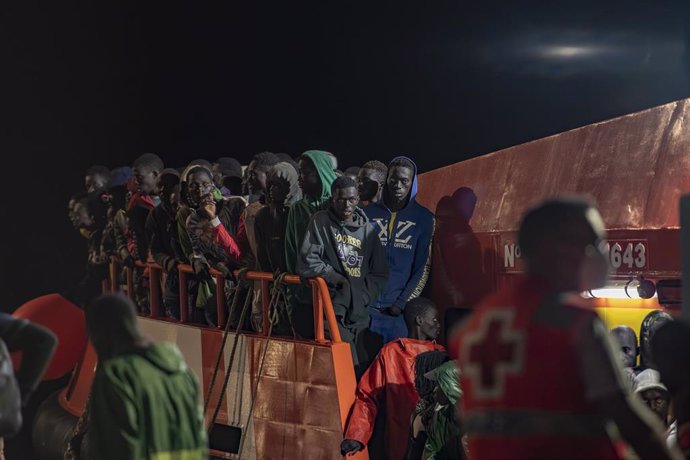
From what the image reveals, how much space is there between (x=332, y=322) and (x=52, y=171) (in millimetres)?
5687

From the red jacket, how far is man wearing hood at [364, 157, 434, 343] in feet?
2.16

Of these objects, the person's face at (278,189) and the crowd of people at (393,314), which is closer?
the crowd of people at (393,314)

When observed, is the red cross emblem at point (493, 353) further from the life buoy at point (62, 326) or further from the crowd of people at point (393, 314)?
the life buoy at point (62, 326)

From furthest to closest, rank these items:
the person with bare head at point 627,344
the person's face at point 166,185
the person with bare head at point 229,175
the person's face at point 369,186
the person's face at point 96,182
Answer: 1. the person's face at point 96,182
2. the person with bare head at point 229,175
3. the person's face at point 166,185
4. the person's face at point 369,186
5. the person with bare head at point 627,344

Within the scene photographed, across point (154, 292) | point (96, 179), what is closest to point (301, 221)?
point (154, 292)

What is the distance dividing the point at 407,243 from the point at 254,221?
99 centimetres

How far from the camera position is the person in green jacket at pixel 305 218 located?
7.23 metres

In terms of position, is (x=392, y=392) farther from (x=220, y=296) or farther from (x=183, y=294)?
(x=183, y=294)

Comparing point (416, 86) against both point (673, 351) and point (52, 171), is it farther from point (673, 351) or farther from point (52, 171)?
point (673, 351)

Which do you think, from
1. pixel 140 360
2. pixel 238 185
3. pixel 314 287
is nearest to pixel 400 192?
pixel 314 287

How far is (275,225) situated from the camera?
24.4ft

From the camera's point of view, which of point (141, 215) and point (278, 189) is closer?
point (278, 189)

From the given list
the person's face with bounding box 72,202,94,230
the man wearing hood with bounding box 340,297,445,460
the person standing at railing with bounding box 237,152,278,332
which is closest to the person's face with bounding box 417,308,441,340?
the man wearing hood with bounding box 340,297,445,460

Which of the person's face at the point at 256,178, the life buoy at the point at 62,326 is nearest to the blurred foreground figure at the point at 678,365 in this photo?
the person's face at the point at 256,178
